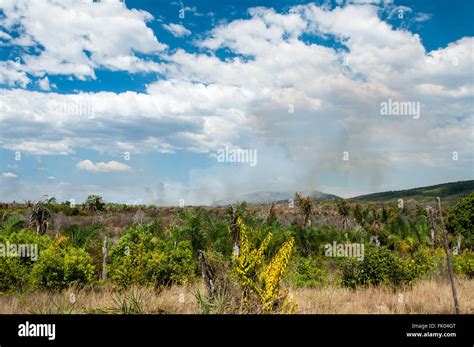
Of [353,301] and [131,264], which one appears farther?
[131,264]

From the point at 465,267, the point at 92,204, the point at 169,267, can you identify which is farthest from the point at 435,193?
the point at 169,267

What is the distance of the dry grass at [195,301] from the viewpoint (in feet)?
25.4

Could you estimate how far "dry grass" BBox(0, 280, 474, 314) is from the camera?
773 cm

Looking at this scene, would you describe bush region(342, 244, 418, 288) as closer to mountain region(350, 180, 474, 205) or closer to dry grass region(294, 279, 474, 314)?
dry grass region(294, 279, 474, 314)

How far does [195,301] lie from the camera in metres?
8.48
